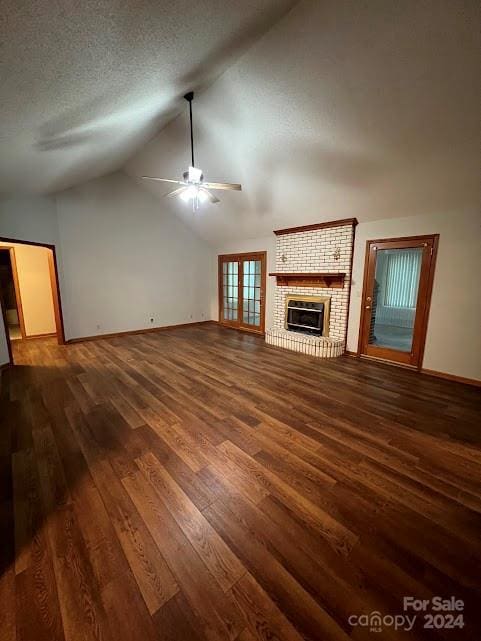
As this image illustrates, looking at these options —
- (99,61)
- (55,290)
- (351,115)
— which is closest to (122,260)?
(55,290)

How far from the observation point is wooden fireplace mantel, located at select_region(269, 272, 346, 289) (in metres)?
4.78

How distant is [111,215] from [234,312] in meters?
3.81

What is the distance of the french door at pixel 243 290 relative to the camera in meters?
6.48

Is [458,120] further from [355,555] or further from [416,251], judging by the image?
[355,555]

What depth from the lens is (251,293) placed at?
22.1 ft

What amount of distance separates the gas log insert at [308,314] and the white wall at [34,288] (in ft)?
17.8

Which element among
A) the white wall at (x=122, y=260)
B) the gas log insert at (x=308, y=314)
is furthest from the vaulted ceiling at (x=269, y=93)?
the gas log insert at (x=308, y=314)

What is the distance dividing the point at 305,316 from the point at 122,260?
4443mm

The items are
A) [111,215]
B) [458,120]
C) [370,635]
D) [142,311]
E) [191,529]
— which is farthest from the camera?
[142,311]

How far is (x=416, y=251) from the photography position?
3.96 m

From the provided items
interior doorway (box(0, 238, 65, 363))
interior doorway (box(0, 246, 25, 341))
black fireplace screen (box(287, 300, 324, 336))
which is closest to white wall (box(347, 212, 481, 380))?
black fireplace screen (box(287, 300, 324, 336))

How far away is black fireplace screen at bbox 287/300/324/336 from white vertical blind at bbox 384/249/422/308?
1.22 metres

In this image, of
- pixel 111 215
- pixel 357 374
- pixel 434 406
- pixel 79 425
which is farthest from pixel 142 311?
pixel 434 406

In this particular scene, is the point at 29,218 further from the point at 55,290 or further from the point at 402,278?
the point at 402,278
